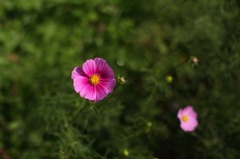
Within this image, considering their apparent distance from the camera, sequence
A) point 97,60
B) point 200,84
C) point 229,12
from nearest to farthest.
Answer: point 97,60, point 229,12, point 200,84

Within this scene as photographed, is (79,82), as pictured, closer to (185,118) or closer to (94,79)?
(94,79)

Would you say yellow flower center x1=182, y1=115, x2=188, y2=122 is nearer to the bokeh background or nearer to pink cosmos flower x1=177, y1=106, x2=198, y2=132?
pink cosmos flower x1=177, y1=106, x2=198, y2=132

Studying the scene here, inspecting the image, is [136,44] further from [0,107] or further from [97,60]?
[97,60]

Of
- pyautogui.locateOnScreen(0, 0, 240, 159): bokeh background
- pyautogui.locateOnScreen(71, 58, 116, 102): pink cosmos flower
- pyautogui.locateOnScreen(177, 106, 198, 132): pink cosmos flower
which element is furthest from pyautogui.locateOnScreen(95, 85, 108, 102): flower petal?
pyautogui.locateOnScreen(177, 106, 198, 132): pink cosmos flower

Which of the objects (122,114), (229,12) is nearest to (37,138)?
(122,114)

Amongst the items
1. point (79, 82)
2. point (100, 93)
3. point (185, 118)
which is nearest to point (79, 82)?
point (79, 82)

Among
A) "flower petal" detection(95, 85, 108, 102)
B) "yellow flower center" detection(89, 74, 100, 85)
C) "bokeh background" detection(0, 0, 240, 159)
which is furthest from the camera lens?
"bokeh background" detection(0, 0, 240, 159)

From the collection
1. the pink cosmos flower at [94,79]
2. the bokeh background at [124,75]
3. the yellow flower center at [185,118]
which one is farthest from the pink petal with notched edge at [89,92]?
the yellow flower center at [185,118]

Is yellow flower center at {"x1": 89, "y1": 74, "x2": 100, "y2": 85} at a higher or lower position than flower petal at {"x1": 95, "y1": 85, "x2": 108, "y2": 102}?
higher

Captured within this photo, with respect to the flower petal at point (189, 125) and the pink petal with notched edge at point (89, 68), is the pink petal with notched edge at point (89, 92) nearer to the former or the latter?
the pink petal with notched edge at point (89, 68)
